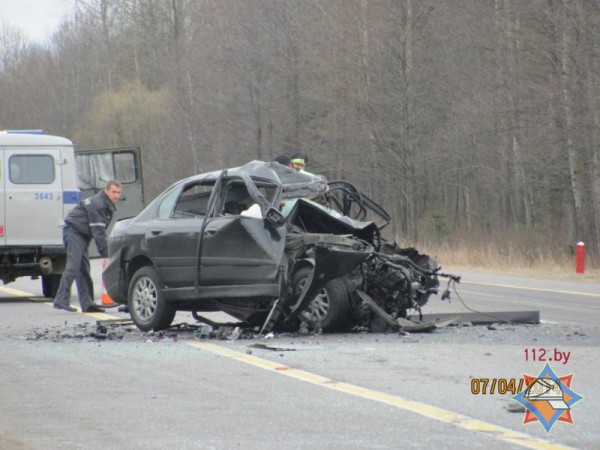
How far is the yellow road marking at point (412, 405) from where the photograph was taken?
22.5ft

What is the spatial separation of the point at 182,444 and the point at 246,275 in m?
5.08

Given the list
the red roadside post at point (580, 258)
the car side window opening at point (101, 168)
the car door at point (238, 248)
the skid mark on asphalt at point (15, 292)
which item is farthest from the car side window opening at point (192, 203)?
the red roadside post at point (580, 258)

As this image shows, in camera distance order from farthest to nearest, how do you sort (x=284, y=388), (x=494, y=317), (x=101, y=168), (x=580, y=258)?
(x=580, y=258) → (x=101, y=168) → (x=494, y=317) → (x=284, y=388)

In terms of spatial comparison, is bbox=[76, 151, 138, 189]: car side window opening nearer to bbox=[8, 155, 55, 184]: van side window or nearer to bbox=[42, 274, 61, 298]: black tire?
bbox=[8, 155, 55, 184]: van side window

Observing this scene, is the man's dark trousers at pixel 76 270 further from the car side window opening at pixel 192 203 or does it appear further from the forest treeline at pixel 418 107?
the forest treeline at pixel 418 107

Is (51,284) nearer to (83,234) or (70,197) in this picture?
A: (70,197)

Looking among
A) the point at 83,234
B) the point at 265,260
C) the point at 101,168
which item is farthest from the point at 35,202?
the point at 265,260

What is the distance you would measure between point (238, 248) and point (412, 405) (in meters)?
4.22

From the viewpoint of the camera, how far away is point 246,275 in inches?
467

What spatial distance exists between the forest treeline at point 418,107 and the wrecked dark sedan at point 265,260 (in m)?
18.2

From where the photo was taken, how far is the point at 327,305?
39.2 ft

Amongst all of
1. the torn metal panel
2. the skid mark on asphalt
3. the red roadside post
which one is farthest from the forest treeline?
the torn metal panel

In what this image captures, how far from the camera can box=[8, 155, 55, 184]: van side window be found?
18734 millimetres

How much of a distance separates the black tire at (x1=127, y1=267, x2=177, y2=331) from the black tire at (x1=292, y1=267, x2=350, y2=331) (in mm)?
1498
